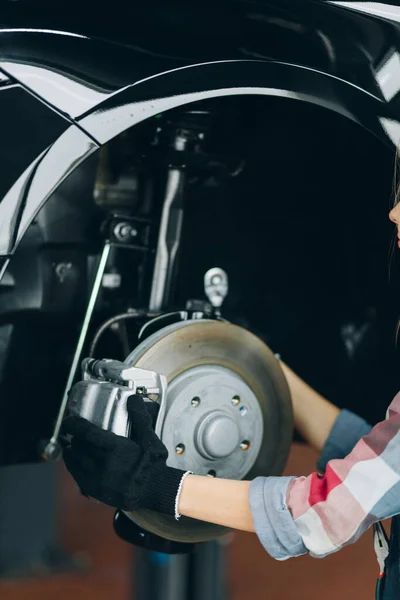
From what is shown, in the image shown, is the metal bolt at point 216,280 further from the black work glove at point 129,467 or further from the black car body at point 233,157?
the black work glove at point 129,467

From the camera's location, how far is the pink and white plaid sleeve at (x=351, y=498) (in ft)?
2.56

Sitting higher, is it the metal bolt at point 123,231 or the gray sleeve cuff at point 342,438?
the metal bolt at point 123,231

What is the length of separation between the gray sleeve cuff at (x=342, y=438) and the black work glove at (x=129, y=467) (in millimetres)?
338

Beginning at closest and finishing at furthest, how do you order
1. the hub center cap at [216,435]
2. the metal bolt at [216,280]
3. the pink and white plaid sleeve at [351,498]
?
the pink and white plaid sleeve at [351,498], the hub center cap at [216,435], the metal bolt at [216,280]

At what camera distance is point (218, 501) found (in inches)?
33.3

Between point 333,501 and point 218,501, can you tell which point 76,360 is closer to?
point 218,501

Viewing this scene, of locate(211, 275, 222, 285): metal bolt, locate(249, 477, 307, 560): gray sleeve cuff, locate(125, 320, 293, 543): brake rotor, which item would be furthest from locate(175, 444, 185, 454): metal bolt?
locate(211, 275, 222, 285): metal bolt

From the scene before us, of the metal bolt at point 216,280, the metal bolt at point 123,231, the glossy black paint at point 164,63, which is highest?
the glossy black paint at point 164,63

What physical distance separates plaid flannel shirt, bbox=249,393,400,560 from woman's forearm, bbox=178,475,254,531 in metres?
0.02

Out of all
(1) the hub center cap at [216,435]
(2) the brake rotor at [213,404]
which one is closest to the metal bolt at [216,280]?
(2) the brake rotor at [213,404]

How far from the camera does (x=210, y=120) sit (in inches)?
40.9

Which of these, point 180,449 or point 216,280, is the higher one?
point 216,280

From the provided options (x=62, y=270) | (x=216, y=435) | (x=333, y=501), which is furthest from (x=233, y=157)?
(x=333, y=501)

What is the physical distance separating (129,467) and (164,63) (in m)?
0.44
